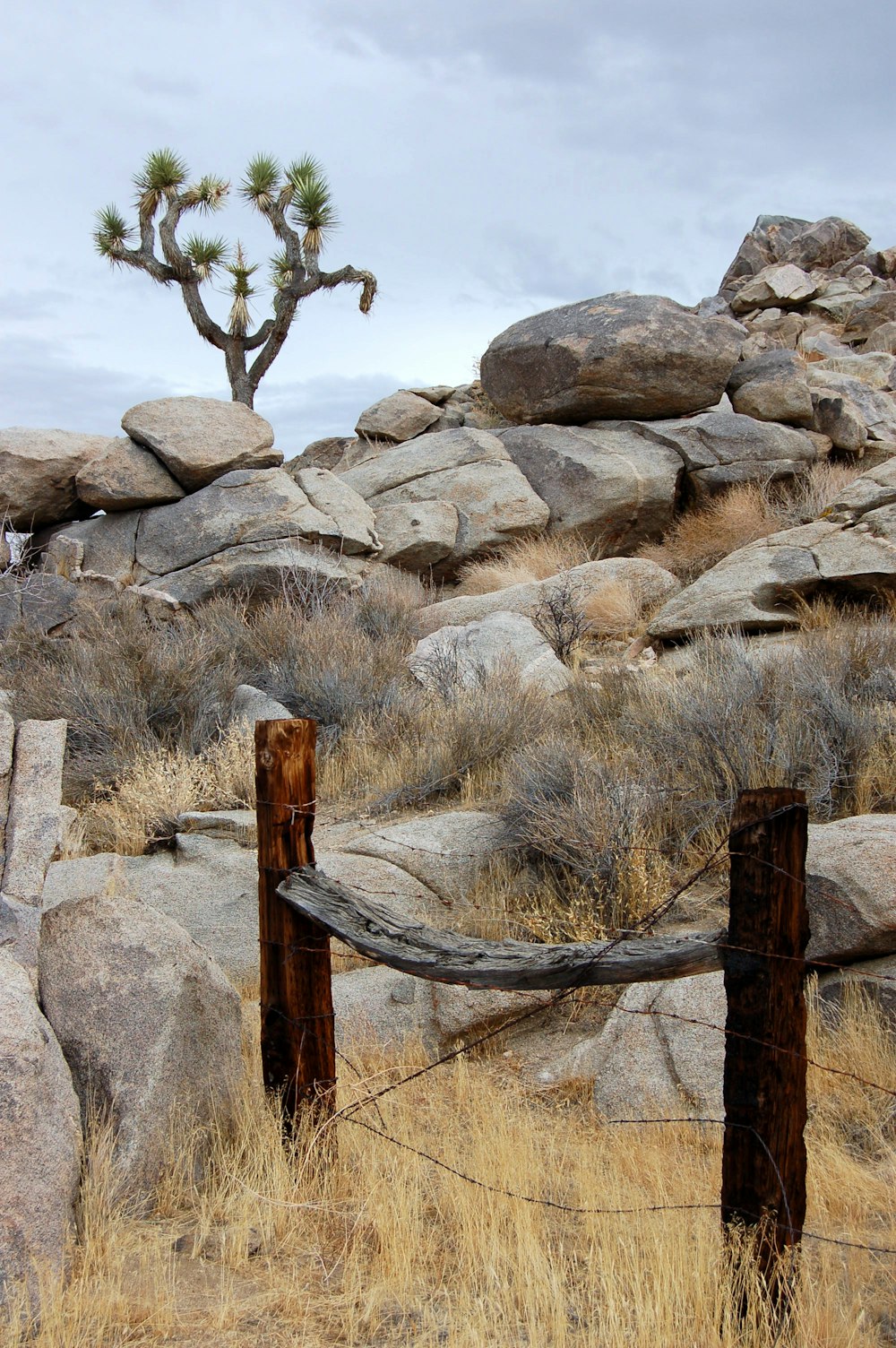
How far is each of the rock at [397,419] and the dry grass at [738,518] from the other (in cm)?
549

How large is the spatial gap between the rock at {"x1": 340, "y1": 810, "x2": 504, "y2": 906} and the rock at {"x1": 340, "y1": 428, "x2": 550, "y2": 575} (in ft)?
30.8

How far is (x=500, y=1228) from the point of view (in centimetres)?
358

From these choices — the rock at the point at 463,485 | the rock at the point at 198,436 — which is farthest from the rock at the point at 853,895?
the rock at the point at 198,436

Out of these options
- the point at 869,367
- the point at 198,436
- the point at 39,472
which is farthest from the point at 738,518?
the point at 869,367

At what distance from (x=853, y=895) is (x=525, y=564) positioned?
11.0m

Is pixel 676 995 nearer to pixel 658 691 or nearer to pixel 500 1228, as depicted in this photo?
pixel 500 1228

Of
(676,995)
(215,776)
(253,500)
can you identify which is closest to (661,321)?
(253,500)

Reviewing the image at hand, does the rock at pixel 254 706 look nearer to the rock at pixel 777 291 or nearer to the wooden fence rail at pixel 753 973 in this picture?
the wooden fence rail at pixel 753 973

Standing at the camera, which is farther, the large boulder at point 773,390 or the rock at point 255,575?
the large boulder at point 773,390

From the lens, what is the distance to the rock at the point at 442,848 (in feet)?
22.7

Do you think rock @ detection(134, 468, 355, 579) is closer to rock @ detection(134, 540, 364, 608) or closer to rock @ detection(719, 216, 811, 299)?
rock @ detection(134, 540, 364, 608)

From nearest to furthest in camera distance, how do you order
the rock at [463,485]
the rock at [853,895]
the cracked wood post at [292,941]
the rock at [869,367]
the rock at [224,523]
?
the cracked wood post at [292,941], the rock at [853,895], the rock at [224,523], the rock at [463,485], the rock at [869,367]

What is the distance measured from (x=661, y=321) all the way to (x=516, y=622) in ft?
26.8

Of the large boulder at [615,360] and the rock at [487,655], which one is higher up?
Result: the large boulder at [615,360]
